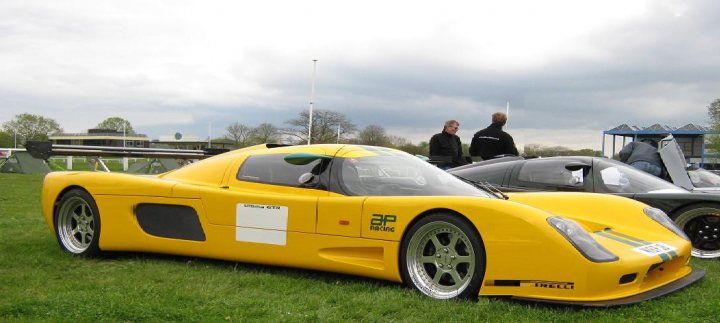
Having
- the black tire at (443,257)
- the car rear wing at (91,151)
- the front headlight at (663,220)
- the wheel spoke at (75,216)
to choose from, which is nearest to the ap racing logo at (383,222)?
the black tire at (443,257)

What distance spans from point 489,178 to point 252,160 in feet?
9.31

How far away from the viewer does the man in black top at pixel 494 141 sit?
9273mm

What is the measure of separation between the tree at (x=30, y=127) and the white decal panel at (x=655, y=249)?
93.7 meters

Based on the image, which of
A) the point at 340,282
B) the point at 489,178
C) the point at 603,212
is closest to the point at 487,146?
the point at 489,178

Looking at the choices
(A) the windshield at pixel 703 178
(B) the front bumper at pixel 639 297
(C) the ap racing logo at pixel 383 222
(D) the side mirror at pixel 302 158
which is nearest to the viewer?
(B) the front bumper at pixel 639 297

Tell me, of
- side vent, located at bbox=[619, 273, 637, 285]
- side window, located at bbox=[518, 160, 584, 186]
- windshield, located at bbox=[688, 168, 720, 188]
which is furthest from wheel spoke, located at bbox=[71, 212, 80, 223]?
windshield, located at bbox=[688, 168, 720, 188]

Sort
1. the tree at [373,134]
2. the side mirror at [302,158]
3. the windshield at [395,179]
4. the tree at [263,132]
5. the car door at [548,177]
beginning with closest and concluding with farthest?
the windshield at [395,179] < the side mirror at [302,158] < the car door at [548,177] < the tree at [373,134] < the tree at [263,132]

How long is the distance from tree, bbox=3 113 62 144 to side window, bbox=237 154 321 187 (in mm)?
91217

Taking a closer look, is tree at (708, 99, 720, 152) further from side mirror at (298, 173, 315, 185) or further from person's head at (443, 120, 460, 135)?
side mirror at (298, 173, 315, 185)

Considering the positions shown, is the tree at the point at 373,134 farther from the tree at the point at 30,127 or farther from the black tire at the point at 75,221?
the tree at the point at 30,127

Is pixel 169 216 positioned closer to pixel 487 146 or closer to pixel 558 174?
pixel 558 174

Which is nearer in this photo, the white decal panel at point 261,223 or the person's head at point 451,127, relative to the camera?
the white decal panel at point 261,223

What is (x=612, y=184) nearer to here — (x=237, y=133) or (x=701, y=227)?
(x=701, y=227)

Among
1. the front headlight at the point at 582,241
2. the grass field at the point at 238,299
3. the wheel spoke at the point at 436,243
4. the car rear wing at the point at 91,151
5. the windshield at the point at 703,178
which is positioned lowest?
the grass field at the point at 238,299
